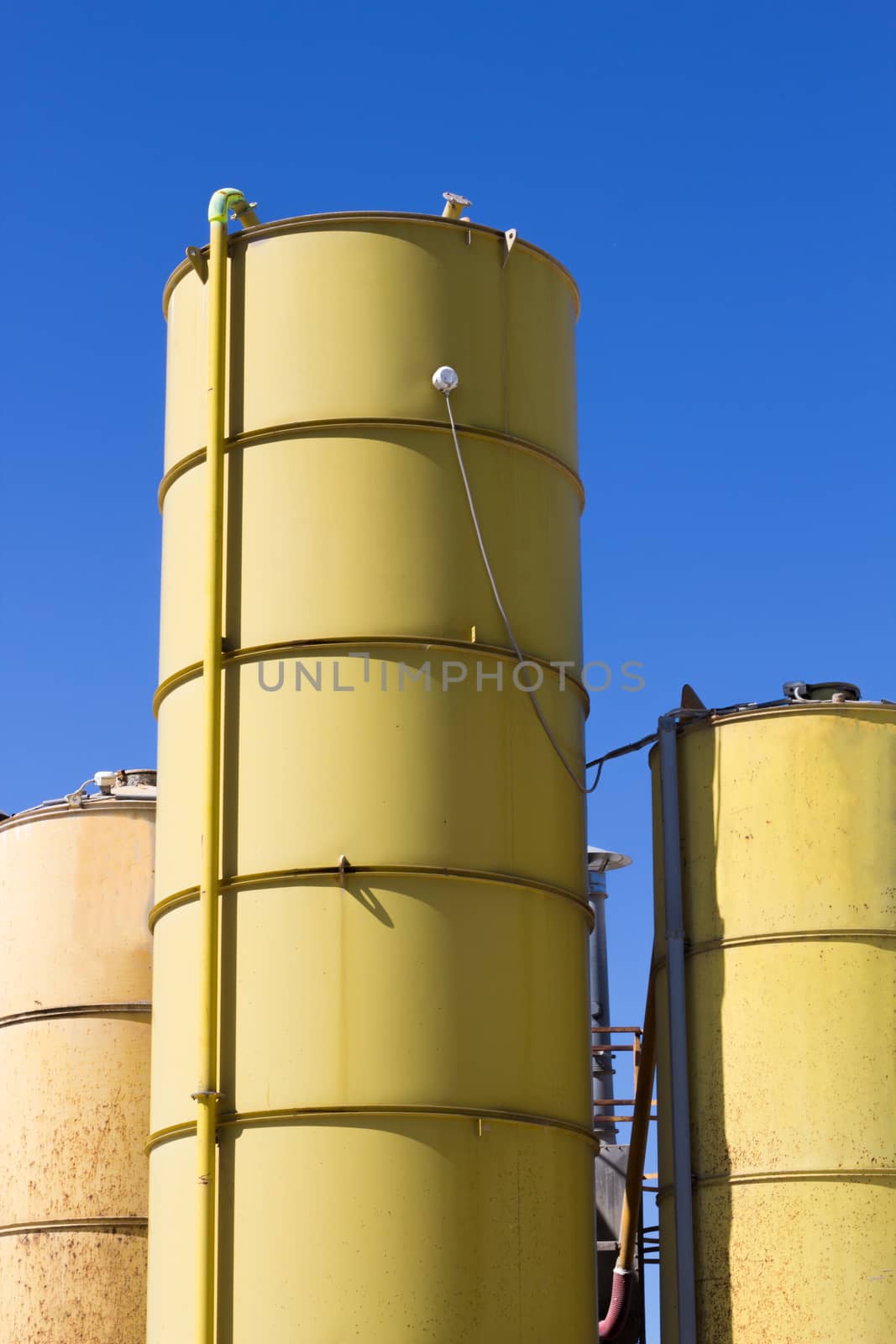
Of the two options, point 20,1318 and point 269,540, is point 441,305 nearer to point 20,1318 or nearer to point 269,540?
point 269,540

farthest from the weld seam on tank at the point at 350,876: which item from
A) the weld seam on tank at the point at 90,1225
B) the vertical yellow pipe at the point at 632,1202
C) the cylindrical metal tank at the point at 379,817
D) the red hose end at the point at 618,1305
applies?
the red hose end at the point at 618,1305

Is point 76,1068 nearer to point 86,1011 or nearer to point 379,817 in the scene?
point 86,1011

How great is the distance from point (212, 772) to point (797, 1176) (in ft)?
14.4

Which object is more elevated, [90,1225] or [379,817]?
[379,817]

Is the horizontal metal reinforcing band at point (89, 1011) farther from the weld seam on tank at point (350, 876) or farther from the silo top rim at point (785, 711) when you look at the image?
the silo top rim at point (785, 711)

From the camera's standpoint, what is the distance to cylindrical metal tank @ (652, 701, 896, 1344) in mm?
12109

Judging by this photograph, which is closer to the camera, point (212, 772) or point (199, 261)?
point (212, 772)

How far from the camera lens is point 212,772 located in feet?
39.5

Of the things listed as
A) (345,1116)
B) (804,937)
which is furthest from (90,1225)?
(804,937)

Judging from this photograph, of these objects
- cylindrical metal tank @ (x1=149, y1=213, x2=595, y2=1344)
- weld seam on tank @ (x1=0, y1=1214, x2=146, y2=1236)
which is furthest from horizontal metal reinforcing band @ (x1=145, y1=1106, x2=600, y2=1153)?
weld seam on tank @ (x1=0, y1=1214, x2=146, y2=1236)

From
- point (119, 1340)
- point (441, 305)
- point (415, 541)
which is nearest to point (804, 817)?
point (415, 541)

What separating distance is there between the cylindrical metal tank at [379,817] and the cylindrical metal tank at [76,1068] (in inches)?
80.3

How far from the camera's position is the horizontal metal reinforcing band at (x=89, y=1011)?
47.7 feet

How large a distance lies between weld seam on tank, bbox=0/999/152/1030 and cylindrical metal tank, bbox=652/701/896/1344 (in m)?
3.88
